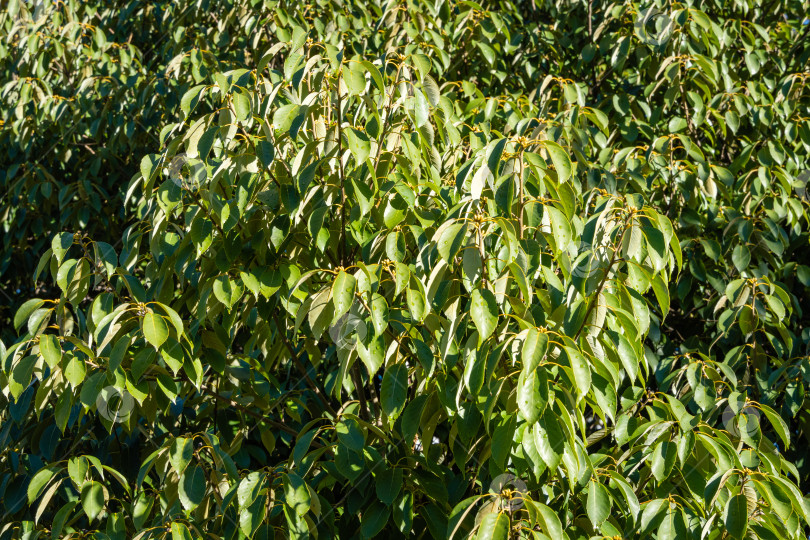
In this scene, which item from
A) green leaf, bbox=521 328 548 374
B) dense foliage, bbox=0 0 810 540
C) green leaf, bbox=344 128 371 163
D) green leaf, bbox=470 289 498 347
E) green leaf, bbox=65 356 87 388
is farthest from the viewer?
green leaf, bbox=344 128 371 163

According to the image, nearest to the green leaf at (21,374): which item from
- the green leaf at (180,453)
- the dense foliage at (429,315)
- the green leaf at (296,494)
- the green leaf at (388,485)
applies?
the dense foliage at (429,315)

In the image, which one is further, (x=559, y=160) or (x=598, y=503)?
(x=559, y=160)

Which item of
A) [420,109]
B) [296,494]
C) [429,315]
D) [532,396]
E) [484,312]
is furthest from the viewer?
[420,109]

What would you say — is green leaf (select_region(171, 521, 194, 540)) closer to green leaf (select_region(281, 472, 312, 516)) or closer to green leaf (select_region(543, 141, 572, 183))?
green leaf (select_region(281, 472, 312, 516))

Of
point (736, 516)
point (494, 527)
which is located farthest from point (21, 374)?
point (736, 516)

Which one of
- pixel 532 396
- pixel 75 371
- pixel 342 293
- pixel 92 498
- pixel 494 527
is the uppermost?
pixel 342 293

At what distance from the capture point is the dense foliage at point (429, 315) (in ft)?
6.53

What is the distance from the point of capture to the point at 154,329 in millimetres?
2043

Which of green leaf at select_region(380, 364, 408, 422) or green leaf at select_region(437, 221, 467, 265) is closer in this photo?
green leaf at select_region(437, 221, 467, 265)

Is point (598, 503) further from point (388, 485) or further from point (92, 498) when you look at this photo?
point (92, 498)

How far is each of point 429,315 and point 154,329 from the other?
2.28 feet

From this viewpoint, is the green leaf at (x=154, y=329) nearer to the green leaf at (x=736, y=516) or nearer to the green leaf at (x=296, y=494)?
the green leaf at (x=296, y=494)

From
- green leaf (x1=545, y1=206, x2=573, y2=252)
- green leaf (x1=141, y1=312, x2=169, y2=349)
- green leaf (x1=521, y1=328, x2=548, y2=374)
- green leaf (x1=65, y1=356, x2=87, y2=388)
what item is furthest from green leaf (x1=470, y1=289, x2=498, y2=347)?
green leaf (x1=65, y1=356, x2=87, y2=388)

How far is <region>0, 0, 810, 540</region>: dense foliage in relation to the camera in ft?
6.53
